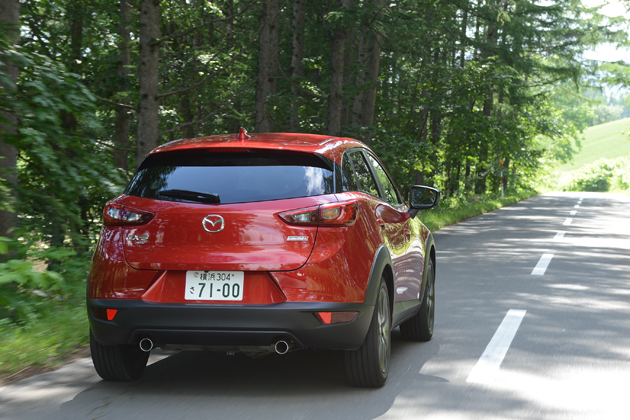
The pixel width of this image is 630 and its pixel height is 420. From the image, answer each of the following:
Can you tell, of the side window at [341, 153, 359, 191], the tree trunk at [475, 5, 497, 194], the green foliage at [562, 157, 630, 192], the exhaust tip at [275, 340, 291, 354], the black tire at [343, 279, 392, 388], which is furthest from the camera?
the green foliage at [562, 157, 630, 192]

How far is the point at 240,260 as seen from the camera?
4.11 metres

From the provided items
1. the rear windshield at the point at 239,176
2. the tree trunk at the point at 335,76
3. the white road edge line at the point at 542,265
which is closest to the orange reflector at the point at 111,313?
the rear windshield at the point at 239,176

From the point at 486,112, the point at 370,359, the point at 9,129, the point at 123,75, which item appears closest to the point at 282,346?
→ the point at 370,359

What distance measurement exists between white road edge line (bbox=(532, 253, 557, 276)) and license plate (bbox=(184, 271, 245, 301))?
24.0 ft

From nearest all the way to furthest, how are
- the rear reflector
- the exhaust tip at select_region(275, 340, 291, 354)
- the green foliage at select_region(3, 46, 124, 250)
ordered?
the exhaust tip at select_region(275, 340, 291, 354)
the rear reflector
the green foliage at select_region(3, 46, 124, 250)

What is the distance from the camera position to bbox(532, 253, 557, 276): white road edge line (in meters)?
10.6

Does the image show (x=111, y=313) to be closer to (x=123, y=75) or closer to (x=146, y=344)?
(x=146, y=344)

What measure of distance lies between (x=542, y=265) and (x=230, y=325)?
840cm

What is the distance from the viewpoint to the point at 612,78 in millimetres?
38562

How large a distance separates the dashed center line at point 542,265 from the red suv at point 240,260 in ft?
21.4

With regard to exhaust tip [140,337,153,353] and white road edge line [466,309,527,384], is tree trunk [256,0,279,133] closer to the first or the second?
white road edge line [466,309,527,384]

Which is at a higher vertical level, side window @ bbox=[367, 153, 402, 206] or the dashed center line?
side window @ bbox=[367, 153, 402, 206]

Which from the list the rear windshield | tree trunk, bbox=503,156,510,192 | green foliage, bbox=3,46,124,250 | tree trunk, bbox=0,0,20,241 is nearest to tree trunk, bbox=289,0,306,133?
green foliage, bbox=3,46,124,250

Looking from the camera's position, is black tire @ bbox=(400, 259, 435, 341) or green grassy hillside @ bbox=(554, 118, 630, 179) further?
green grassy hillside @ bbox=(554, 118, 630, 179)
